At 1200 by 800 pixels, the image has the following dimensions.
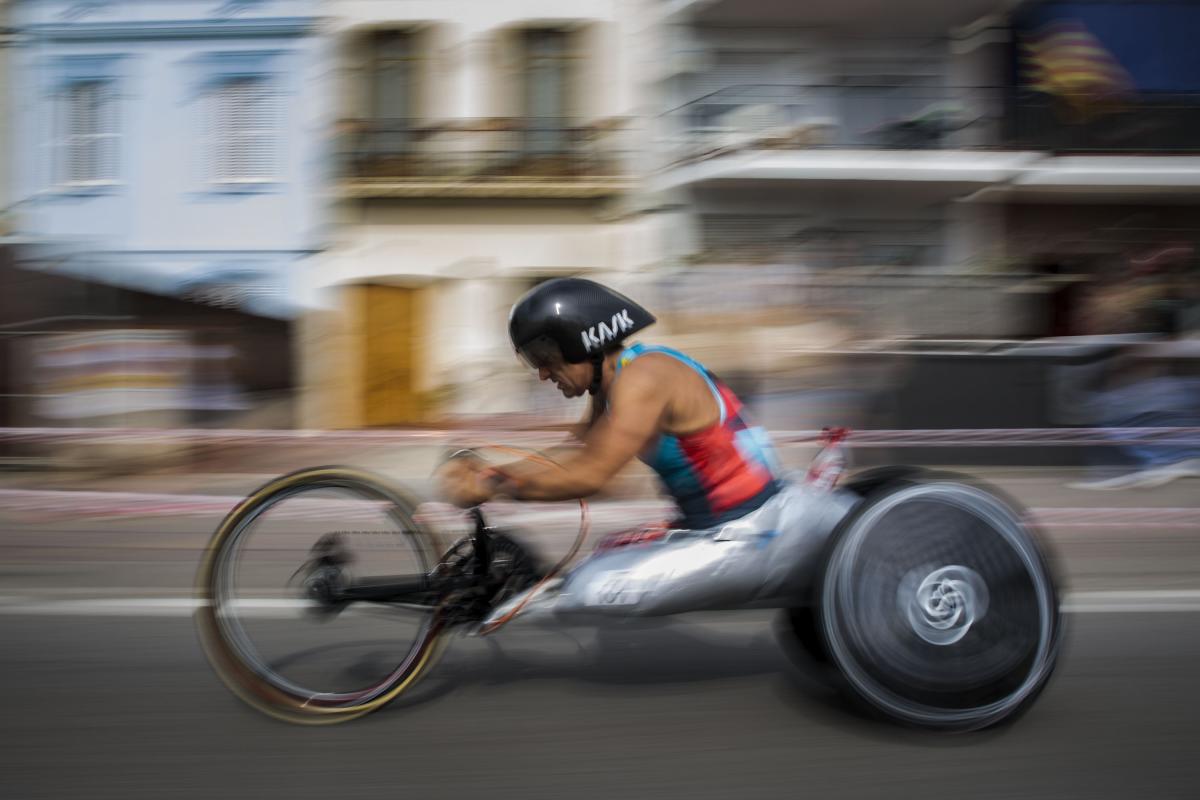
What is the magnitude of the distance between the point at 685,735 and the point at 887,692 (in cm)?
58

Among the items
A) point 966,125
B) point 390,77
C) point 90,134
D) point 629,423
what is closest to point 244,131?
point 390,77

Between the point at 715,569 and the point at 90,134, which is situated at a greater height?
the point at 90,134

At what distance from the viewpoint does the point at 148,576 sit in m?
5.80

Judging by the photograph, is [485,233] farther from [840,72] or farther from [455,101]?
[840,72]

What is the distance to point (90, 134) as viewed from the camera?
17.5 meters

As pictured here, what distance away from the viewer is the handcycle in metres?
3.27

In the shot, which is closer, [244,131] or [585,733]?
[585,733]

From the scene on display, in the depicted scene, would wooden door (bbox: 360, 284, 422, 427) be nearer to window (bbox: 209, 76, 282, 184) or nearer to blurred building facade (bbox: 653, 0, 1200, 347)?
window (bbox: 209, 76, 282, 184)

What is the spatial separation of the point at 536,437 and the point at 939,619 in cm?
674

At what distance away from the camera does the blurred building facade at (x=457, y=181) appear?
1648cm

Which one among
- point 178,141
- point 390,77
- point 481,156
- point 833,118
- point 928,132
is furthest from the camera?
A: point 178,141

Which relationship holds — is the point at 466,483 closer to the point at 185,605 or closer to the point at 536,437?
the point at 185,605

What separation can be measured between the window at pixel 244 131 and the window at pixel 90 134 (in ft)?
4.95

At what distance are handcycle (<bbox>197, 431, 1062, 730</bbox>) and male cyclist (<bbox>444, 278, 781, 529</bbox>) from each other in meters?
0.18
